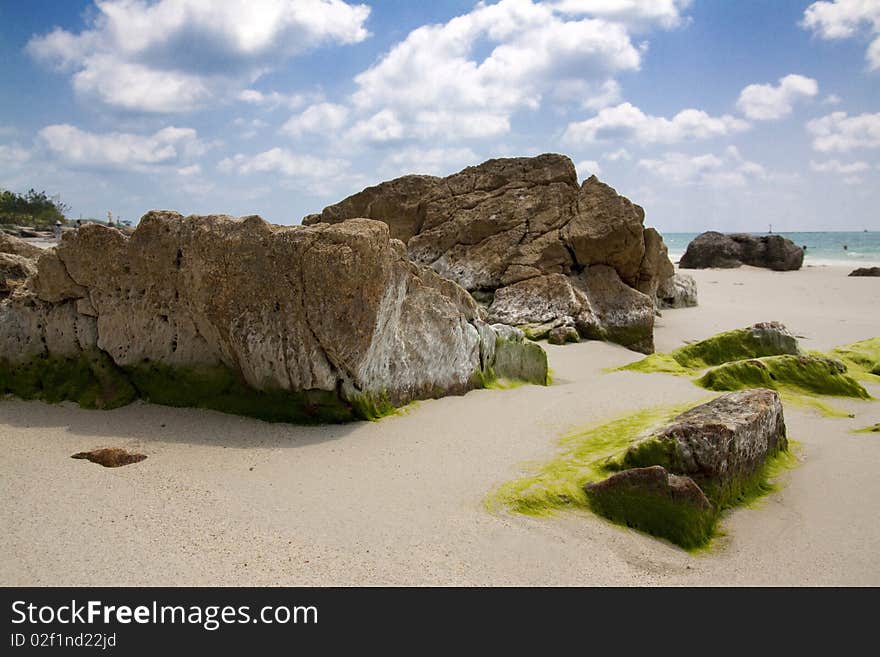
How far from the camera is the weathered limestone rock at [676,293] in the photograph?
1639 centimetres

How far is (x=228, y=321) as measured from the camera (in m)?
5.23

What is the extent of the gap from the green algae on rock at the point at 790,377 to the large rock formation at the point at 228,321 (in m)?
3.28

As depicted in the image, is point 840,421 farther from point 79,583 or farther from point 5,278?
point 5,278

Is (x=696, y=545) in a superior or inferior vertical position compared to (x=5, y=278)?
inferior

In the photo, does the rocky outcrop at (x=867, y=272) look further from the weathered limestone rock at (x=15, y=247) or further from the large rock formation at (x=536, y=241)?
the weathered limestone rock at (x=15, y=247)

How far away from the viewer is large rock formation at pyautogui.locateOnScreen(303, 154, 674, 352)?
10.9m

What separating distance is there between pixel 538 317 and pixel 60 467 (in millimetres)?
7793

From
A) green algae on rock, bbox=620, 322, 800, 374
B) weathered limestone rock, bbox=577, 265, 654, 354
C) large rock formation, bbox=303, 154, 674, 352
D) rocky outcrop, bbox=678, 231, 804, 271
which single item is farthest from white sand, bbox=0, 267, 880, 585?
rocky outcrop, bbox=678, 231, 804, 271

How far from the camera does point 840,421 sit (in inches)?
226

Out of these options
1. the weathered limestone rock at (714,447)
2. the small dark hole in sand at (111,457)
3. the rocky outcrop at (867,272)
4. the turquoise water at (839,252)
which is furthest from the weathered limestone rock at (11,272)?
the turquoise water at (839,252)

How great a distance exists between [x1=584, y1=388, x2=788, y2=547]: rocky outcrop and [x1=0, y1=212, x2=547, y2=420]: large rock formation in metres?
2.32
